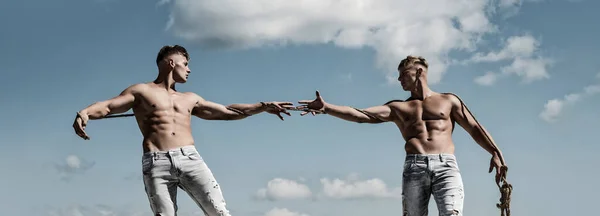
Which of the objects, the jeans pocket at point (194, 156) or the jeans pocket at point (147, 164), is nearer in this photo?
the jeans pocket at point (147, 164)

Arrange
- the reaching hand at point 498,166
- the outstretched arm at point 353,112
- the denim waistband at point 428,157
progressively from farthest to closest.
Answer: the reaching hand at point 498,166
the outstretched arm at point 353,112
the denim waistband at point 428,157

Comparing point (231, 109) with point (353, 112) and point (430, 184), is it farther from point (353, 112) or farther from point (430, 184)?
point (430, 184)

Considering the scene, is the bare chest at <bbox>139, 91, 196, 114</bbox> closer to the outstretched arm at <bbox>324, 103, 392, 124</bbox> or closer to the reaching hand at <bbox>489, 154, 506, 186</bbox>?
the outstretched arm at <bbox>324, 103, 392, 124</bbox>

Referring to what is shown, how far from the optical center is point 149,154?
32.5ft

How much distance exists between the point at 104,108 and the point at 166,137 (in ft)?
2.75

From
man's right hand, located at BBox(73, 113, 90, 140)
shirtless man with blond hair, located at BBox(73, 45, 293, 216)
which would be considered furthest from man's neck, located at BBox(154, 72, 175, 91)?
man's right hand, located at BBox(73, 113, 90, 140)

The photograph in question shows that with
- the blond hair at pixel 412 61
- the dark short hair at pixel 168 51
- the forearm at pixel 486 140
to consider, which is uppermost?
the blond hair at pixel 412 61

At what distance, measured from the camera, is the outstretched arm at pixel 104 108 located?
31.5 ft

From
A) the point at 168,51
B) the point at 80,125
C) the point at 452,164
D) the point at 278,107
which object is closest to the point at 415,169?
the point at 452,164

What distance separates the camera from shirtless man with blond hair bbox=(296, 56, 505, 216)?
10.2 meters

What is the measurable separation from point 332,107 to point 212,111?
158cm

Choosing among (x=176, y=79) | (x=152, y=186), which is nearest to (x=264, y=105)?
(x=176, y=79)

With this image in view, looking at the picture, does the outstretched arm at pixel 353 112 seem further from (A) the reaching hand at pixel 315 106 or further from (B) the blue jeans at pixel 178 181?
(B) the blue jeans at pixel 178 181

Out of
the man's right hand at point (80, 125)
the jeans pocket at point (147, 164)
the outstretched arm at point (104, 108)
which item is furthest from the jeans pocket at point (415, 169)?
the man's right hand at point (80, 125)
